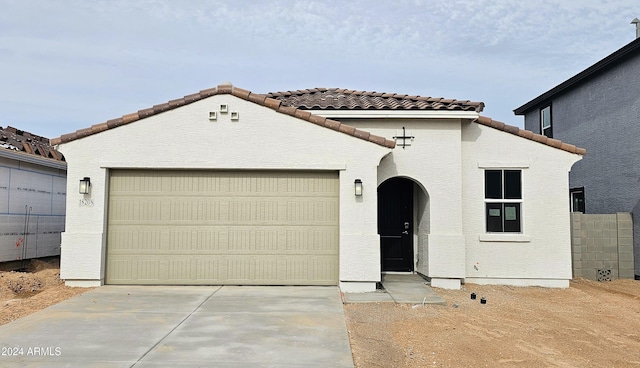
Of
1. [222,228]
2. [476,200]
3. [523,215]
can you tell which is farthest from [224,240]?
[523,215]

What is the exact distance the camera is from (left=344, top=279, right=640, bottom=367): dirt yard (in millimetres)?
5387

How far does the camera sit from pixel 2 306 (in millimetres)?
7555

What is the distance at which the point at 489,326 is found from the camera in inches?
272

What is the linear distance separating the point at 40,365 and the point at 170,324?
1.83 m

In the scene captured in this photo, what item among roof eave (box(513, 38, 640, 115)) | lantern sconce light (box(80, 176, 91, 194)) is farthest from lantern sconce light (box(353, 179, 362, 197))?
roof eave (box(513, 38, 640, 115))

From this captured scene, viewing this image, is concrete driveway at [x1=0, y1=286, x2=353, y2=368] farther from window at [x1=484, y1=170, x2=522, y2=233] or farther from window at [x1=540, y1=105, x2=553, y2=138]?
window at [x1=540, y1=105, x2=553, y2=138]

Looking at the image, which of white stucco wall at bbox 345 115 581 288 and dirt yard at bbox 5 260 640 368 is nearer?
dirt yard at bbox 5 260 640 368

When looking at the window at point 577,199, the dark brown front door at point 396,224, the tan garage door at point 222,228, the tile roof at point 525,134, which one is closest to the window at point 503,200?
the tile roof at point 525,134

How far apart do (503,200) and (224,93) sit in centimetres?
646

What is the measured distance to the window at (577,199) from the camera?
15.1 metres

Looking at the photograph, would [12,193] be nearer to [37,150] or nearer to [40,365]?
[37,150]

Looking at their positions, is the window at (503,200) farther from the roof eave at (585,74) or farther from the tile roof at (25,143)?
the tile roof at (25,143)

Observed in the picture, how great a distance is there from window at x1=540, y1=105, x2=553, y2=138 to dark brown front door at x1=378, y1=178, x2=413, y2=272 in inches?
322

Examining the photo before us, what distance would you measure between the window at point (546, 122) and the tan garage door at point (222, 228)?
10.7 m
